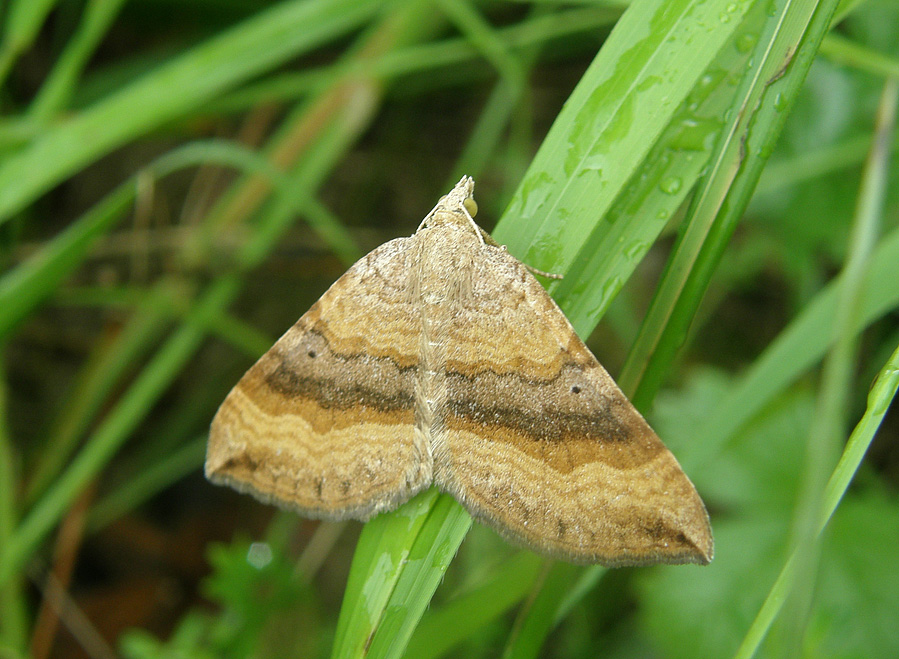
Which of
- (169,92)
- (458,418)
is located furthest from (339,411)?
(169,92)

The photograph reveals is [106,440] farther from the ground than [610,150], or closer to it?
closer to it

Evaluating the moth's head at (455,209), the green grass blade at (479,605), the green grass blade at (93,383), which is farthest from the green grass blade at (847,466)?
the green grass blade at (93,383)

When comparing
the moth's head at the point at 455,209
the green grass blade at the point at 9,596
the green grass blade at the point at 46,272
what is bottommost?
the green grass blade at the point at 9,596

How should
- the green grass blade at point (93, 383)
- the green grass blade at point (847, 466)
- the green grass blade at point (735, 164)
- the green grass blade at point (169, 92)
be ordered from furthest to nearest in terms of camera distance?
the green grass blade at point (93, 383), the green grass blade at point (169, 92), the green grass blade at point (735, 164), the green grass blade at point (847, 466)

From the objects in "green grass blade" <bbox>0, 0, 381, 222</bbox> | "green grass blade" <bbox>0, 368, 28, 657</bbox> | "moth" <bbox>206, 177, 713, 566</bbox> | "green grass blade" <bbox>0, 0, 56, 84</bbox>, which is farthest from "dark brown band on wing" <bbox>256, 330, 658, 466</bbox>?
"green grass blade" <bbox>0, 0, 56, 84</bbox>

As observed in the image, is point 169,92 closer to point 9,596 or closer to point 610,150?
point 610,150

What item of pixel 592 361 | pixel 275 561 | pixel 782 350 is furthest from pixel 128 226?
pixel 782 350

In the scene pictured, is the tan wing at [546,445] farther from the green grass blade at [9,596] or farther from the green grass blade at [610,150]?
the green grass blade at [9,596]
